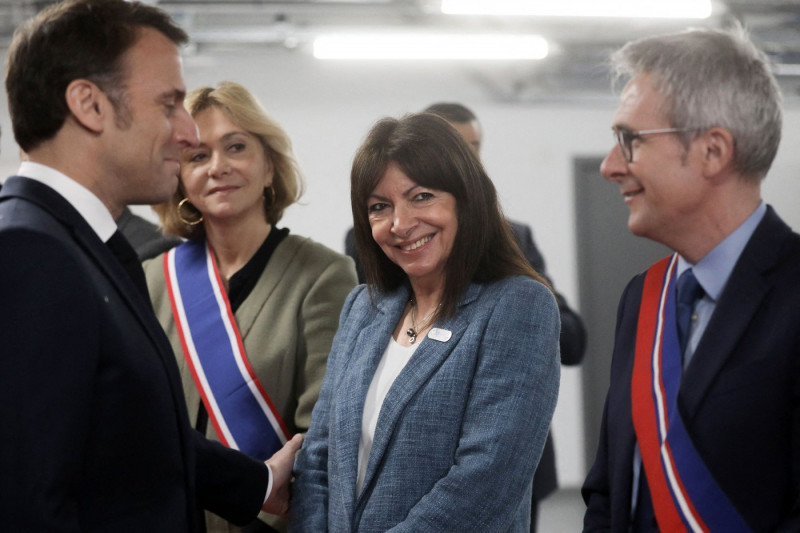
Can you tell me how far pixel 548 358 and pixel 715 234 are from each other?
1.50 ft

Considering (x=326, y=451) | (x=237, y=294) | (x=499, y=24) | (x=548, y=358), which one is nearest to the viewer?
(x=548, y=358)

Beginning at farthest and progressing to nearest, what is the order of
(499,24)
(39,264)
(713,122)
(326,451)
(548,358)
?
(499,24), (326,451), (548,358), (713,122), (39,264)

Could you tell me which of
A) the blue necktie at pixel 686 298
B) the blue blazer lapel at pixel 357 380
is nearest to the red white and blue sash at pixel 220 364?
the blue blazer lapel at pixel 357 380

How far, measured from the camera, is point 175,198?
249 cm

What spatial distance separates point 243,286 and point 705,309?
1.25m

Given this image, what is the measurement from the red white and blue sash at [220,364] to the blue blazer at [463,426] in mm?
336

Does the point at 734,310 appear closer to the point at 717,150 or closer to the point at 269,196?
the point at 717,150

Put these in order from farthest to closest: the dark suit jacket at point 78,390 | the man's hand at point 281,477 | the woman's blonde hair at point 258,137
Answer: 1. the woman's blonde hair at point 258,137
2. the man's hand at point 281,477
3. the dark suit jacket at point 78,390

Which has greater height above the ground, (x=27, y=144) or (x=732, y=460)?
(x=27, y=144)

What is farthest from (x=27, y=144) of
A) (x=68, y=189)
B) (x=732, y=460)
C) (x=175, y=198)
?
(x=732, y=460)

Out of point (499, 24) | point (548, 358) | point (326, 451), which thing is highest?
point (499, 24)

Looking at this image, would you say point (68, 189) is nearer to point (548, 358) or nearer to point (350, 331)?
point (350, 331)

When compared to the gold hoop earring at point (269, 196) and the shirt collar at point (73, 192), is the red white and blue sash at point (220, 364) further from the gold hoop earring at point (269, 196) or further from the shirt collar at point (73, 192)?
the shirt collar at point (73, 192)

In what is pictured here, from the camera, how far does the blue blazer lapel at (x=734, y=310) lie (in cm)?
137
